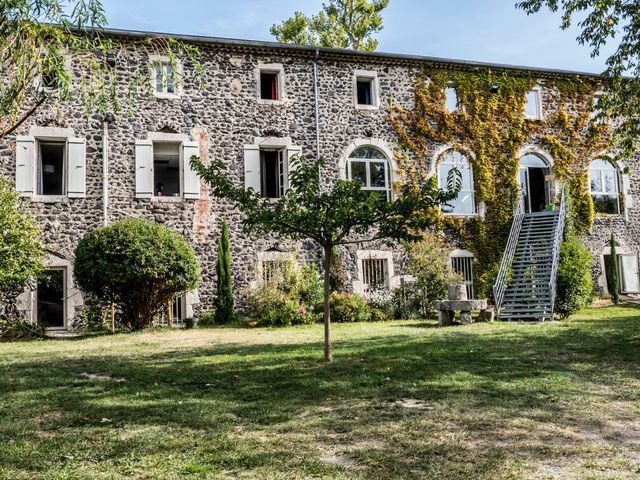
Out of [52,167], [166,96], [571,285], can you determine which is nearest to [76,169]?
[52,167]

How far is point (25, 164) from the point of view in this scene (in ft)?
46.7

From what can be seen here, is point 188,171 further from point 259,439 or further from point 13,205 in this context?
point 259,439

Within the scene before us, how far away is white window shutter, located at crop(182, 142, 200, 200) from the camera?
15.3 metres

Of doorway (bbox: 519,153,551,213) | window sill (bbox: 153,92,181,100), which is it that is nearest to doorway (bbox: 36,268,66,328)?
window sill (bbox: 153,92,181,100)

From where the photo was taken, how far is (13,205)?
500 inches

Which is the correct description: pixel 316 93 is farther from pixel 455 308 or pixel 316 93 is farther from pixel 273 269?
pixel 455 308

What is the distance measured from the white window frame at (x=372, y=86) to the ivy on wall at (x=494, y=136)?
1.68 feet

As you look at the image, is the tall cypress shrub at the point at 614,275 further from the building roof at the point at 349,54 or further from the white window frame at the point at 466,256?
the building roof at the point at 349,54

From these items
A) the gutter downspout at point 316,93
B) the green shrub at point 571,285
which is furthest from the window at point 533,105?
the gutter downspout at point 316,93

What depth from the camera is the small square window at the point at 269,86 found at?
16516 mm

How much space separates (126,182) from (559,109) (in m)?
13.1

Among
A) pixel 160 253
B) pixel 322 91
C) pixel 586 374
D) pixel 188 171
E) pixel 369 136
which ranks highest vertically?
pixel 322 91

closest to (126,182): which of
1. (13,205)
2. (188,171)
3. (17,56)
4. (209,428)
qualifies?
(188,171)

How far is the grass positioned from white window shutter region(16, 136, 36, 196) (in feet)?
19.4
